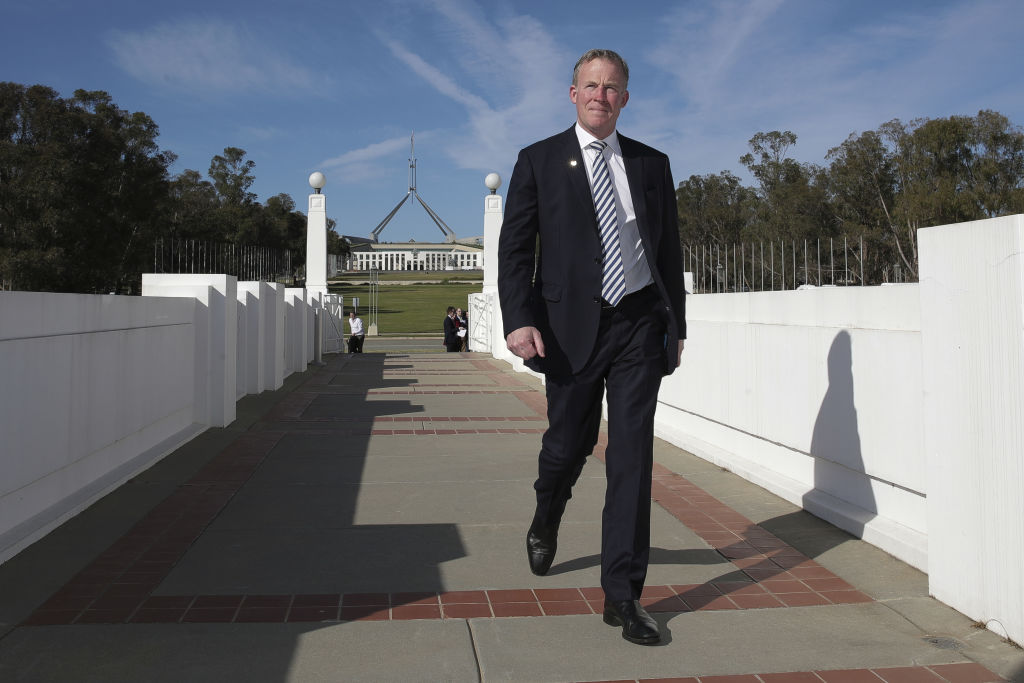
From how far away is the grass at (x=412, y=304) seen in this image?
168ft

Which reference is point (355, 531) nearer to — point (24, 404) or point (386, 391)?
point (24, 404)

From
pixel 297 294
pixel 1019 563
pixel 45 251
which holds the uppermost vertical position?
pixel 45 251

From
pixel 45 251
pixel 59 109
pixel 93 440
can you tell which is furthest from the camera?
pixel 59 109

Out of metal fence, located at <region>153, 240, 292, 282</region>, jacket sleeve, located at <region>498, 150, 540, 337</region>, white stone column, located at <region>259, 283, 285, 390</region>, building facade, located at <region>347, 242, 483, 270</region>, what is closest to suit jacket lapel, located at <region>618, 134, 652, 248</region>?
jacket sleeve, located at <region>498, 150, 540, 337</region>

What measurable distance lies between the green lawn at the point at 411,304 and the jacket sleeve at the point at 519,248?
41.1 meters

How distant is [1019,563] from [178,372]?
657 centimetres

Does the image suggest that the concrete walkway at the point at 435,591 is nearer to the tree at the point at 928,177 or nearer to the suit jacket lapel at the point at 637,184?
the suit jacket lapel at the point at 637,184

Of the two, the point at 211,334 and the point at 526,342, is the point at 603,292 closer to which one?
the point at 526,342

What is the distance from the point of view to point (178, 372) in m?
7.88

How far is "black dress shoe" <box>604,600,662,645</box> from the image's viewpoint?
3.18m

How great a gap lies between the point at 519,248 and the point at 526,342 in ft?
1.30

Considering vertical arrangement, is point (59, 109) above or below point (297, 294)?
above

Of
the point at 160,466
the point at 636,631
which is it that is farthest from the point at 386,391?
the point at 636,631

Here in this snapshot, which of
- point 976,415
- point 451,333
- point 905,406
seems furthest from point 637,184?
point 451,333
